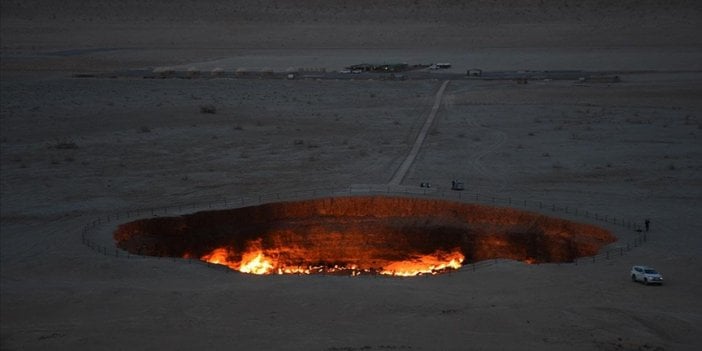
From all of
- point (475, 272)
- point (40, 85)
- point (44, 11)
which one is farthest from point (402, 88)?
point (44, 11)

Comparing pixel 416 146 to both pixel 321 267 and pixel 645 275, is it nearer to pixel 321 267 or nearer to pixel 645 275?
pixel 321 267

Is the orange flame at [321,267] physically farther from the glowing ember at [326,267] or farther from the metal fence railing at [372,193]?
the metal fence railing at [372,193]

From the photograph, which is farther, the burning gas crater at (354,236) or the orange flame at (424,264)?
the orange flame at (424,264)

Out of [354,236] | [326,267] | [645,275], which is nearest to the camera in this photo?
[645,275]

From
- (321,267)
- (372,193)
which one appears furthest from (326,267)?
(372,193)

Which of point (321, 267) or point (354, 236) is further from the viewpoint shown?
point (354, 236)

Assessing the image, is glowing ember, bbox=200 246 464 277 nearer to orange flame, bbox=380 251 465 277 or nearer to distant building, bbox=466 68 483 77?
orange flame, bbox=380 251 465 277

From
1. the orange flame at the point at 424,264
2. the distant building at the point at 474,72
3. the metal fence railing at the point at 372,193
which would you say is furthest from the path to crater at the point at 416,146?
the distant building at the point at 474,72
